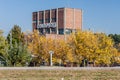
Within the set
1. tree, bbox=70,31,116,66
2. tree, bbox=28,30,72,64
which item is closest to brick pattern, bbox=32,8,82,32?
tree, bbox=28,30,72,64

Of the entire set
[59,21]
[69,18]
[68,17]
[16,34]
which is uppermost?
[68,17]

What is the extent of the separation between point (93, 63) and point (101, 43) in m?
4.43

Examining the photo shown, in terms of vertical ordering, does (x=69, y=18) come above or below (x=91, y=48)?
above

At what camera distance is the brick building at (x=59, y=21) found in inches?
4483

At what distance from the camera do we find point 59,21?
115000mm

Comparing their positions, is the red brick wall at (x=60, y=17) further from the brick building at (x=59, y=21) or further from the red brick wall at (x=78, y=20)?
the red brick wall at (x=78, y=20)

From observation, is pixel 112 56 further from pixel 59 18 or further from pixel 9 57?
pixel 59 18

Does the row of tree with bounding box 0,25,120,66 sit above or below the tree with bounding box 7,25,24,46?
below

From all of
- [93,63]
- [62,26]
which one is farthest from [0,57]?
[62,26]

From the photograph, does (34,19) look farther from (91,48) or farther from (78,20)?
(91,48)

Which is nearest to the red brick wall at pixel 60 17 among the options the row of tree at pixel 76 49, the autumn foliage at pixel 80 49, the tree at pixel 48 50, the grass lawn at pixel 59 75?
the row of tree at pixel 76 49

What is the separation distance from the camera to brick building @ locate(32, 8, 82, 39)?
4483 inches

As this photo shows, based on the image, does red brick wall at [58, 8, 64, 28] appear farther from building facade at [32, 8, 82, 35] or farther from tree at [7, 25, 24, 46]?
tree at [7, 25, 24, 46]

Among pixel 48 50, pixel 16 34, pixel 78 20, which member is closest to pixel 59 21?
pixel 78 20
